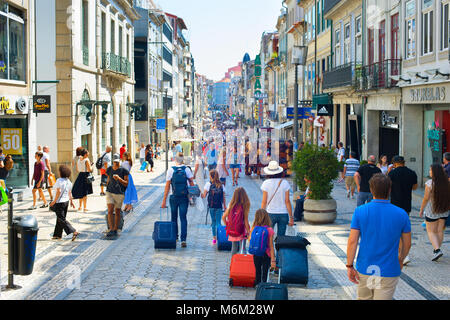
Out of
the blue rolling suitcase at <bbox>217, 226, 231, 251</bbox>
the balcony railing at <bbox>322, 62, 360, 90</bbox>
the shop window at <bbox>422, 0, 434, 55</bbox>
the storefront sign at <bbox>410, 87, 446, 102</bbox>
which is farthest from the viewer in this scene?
the balcony railing at <bbox>322, 62, 360, 90</bbox>

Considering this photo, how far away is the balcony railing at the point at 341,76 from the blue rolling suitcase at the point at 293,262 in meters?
20.4

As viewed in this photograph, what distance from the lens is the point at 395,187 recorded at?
459 inches

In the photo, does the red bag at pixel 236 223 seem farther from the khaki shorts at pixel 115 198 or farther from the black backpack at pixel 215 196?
the khaki shorts at pixel 115 198

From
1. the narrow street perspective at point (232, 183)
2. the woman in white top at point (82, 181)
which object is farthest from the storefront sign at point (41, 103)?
the woman in white top at point (82, 181)

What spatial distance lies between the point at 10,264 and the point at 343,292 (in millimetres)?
4513

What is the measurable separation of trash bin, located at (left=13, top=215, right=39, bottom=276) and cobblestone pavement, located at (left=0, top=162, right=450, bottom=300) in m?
0.29

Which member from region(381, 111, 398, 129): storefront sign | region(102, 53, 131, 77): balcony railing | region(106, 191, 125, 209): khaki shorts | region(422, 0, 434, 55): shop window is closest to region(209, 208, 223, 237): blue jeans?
region(106, 191, 125, 209): khaki shorts

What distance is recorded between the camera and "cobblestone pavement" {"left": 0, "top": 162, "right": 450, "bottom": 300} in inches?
345

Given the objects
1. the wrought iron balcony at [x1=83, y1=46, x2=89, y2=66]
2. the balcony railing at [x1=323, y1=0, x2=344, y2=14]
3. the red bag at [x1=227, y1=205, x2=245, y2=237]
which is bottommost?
the red bag at [x1=227, y1=205, x2=245, y2=237]

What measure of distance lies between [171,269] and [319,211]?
5693 mm

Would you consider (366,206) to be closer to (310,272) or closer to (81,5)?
(310,272)

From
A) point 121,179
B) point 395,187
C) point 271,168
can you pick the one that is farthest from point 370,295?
point 121,179

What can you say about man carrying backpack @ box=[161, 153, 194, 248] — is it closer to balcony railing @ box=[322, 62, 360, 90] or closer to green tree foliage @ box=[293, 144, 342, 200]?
green tree foliage @ box=[293, 144, 342, 200]

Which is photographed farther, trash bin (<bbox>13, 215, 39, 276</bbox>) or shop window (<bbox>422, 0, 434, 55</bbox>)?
shop window (<bbox>422, 0, 434, 55</bbox>)
